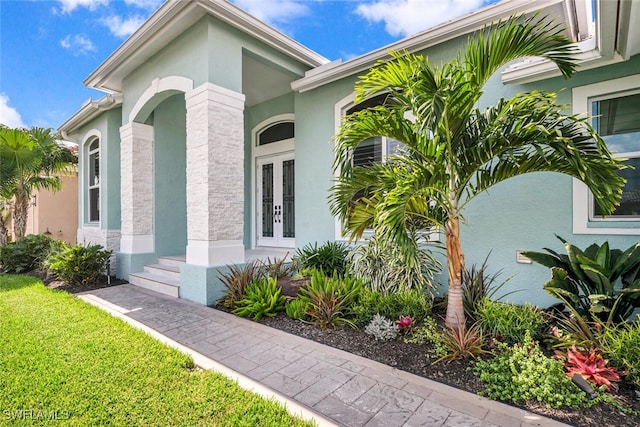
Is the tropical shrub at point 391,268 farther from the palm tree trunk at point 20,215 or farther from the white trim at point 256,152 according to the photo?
the palm tree trunk at point 20,215

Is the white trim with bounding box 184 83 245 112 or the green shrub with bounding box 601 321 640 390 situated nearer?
the green shrub with bounding box 601 321 640 390

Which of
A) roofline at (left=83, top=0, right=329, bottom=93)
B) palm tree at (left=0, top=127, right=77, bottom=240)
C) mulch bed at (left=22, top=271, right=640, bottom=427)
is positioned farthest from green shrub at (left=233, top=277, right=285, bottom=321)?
palm tree at (left=0, top=127, right=77, bottom=240)

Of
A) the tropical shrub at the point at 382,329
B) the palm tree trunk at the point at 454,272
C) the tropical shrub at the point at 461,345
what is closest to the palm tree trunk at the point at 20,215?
the tropical shrub at the point at 382,329

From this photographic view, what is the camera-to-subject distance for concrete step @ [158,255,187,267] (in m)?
7.30

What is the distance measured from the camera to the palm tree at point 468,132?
3088 millimetres

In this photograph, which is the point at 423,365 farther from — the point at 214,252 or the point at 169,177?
the point at 169,177

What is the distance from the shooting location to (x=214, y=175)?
564cm

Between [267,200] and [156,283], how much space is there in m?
3.69

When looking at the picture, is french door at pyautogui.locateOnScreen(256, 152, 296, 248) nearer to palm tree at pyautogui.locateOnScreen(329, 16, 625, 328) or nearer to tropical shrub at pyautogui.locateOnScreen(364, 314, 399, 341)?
tropical shrub at pyautogui.locateOnScreen(364, 314, 399, 341)

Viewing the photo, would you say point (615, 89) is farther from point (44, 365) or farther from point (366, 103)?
point (44, 365)

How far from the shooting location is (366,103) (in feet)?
22.6

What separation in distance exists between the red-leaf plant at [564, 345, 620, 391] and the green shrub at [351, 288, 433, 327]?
169cm

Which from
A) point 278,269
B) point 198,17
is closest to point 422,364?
point 278,269

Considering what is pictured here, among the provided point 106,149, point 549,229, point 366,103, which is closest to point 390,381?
point 549,229
